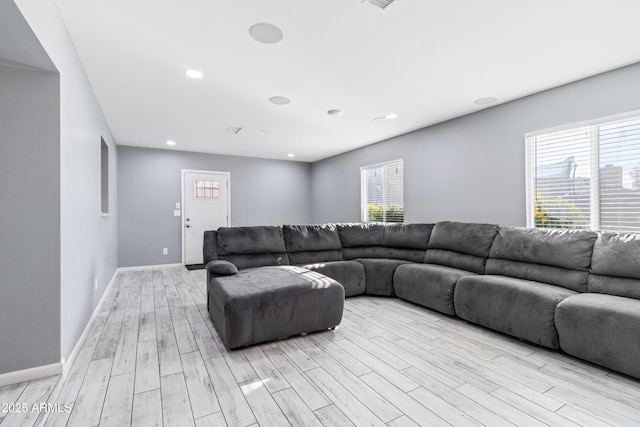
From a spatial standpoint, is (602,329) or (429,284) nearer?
(602,329)

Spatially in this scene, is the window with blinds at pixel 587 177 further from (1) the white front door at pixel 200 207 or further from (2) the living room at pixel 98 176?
(1) the white front door at pixel 200 207

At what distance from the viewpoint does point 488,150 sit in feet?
12.4

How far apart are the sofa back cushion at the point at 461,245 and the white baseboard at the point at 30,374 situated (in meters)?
3.76

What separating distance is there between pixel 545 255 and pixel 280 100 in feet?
10.6

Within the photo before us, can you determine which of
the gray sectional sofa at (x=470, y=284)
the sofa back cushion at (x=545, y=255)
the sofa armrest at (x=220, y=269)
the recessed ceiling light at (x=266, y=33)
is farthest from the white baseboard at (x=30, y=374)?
the sofa back cushion at (x=545, y=255)

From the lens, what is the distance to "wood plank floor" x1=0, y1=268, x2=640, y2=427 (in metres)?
1.62

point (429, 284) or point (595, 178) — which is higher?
point (595, 178)

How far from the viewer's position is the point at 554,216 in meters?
3.23

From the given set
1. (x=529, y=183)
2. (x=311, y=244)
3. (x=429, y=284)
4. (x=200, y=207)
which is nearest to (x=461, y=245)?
(x=429, y=284)

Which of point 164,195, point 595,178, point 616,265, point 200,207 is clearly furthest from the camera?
point 200,207

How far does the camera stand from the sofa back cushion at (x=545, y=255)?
8.50 ft

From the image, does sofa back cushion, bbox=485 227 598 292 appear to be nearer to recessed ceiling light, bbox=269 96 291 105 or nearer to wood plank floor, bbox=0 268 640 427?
wood plank floor, bbox=0 268 640 427

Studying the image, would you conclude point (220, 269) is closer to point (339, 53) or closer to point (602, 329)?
point (339, 53)

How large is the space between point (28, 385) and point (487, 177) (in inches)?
186
